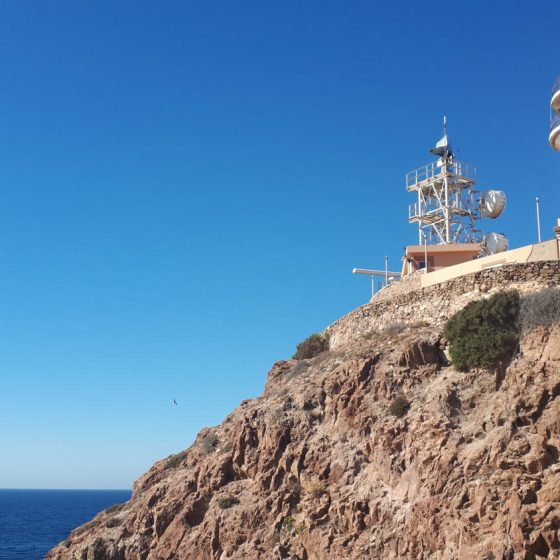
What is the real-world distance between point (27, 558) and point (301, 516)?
4057 cm

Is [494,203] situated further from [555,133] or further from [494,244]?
[555,133]

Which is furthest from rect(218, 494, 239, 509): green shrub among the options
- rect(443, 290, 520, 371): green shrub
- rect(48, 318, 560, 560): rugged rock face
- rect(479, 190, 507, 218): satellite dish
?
rect(479, 190, 507, 218): satellite dish

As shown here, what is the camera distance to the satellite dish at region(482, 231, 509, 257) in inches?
1565

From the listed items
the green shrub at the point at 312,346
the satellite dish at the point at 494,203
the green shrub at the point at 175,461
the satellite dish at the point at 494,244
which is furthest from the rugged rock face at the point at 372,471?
the satellite dish at the point at 494,203

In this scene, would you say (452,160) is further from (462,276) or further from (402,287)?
(462,276)

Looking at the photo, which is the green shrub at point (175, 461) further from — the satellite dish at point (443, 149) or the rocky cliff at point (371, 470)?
the satellite dish at point (443, 149)

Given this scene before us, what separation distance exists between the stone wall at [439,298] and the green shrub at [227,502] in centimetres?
908

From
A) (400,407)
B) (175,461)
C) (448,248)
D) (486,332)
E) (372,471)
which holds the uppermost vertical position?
(448,248)

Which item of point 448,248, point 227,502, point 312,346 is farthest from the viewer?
point 448,248

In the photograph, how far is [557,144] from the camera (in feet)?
90.5

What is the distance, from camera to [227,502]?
2717 centimetres

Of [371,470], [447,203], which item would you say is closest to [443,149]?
[447,203]

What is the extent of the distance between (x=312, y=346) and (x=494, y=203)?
51.7 ft

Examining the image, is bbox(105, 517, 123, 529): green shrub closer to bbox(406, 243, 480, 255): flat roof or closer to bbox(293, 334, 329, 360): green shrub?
bbox(293, 334, 329, 360): green shrub
